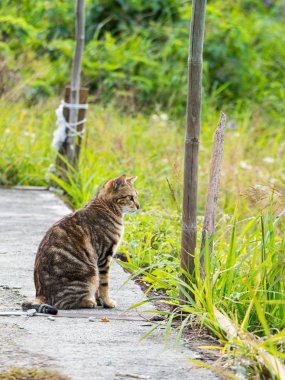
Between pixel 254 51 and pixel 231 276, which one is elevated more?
pixel 254 51

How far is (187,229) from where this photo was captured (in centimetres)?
496

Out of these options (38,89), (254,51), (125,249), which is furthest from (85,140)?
(254,51)

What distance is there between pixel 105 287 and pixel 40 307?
572 millimetres

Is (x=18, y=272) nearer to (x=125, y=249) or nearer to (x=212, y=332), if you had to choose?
(x=125, y=249)

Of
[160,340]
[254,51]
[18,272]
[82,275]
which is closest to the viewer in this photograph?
[160,340]

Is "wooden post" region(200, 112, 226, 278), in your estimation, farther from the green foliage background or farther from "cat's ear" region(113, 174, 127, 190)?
the green foliage background

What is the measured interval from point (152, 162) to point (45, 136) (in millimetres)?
1334

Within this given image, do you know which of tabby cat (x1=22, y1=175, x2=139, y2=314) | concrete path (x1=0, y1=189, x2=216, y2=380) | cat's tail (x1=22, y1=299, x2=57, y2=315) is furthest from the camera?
tabby cat (x1=22, y1=175, x2=139, y2=314)

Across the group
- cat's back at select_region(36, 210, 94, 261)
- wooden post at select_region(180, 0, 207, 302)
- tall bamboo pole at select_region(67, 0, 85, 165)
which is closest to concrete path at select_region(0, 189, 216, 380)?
cat's back at select_region(36, 210, 94, 261)

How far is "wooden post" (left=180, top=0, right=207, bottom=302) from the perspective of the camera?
4.88 metres

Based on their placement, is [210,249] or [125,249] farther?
[125,249]

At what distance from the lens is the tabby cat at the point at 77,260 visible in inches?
207

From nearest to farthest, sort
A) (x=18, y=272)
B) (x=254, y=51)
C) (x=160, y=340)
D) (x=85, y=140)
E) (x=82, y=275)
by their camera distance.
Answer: (x=160, y=340)
(x=82, y=275)
(x=18, y=272)
(x=85, y=140)
(x=254, y=51)

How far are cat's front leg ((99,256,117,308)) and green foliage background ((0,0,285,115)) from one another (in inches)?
270
